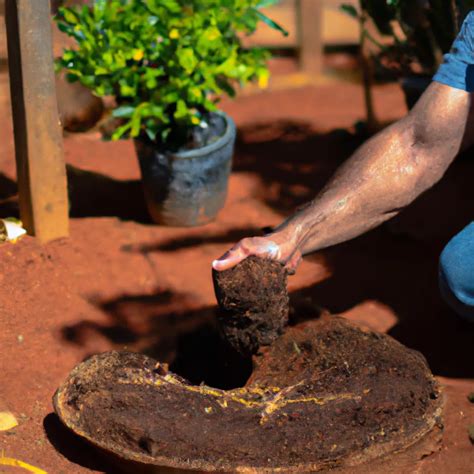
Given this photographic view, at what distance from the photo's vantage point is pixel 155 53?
4082mm

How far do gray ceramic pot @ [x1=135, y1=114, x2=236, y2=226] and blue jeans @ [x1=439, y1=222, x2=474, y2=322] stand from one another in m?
1.48

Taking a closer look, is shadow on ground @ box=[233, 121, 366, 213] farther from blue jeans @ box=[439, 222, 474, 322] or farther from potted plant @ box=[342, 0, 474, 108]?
blue jeans @ box=[439, 222, 474, 322]

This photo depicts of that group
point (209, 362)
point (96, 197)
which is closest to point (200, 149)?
point (96, 197)

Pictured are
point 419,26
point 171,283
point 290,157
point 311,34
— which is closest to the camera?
point 171,283

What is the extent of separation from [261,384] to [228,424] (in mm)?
258

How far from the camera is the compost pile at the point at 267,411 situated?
8.77 feet

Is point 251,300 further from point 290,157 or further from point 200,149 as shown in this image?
point 290,157

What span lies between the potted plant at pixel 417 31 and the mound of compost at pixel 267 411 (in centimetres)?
208

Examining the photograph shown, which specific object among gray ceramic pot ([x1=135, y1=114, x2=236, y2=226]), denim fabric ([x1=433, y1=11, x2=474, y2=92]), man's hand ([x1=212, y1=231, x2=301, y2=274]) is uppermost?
denim fabric ([x1=433, y1=11, x2=474, y2=92])

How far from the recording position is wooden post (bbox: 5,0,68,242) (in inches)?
143

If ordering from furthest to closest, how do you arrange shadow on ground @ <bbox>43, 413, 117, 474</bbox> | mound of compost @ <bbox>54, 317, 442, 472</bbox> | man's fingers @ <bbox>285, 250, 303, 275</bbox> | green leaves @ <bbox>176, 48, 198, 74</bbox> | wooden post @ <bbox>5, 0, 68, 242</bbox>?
green leaves @ <bbox>176, 48, 198, 74</bbox>
wooden post @ <bbox>5, 0, 68, 242</bbox>
man's fingers @ <bbox>285, 250, 303, 275</bbox>
shadow on ground @ <bbox>43, 413, 117, 474</bbox>
mound of compost @ <bbox>54, 317, 442, 472</bbox>

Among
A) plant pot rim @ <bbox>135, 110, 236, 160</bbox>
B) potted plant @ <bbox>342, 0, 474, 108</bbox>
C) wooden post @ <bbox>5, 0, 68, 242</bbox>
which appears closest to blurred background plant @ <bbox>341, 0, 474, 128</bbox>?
potted plant @ <bbox>342, 0, 474, 108</bbox>

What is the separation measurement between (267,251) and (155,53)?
1520mm

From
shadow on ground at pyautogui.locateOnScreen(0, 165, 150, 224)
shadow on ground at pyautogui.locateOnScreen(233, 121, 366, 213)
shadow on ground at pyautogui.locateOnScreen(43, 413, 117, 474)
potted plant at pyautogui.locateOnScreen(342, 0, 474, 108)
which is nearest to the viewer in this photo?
shadow on ground at pyautogui.locateOnScreen(43, 413, 117, 474)
